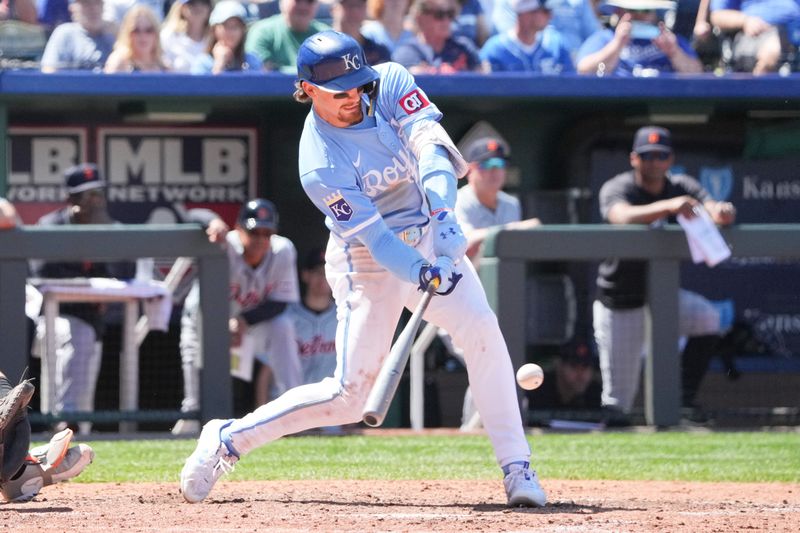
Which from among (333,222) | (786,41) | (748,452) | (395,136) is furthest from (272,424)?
(786,41)

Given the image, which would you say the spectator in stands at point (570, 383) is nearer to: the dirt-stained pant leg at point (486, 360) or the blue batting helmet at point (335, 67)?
the dirt-stained pant leg at point (486, 360)

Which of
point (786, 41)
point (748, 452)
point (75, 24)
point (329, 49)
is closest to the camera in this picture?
point (329, 49)

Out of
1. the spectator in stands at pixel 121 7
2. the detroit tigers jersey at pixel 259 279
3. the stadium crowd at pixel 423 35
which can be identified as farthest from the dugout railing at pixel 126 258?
the spectator in stands at pixel 121 7

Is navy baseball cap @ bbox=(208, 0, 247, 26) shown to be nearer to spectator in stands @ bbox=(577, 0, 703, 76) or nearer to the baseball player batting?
spectator in stands @ bbox=(577, 0, 703, 76)

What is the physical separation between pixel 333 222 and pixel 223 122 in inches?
198

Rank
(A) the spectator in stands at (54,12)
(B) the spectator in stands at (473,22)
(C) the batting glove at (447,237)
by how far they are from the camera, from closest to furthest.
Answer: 1. (C) the batting glove at (447,237)
2. (A) the spectator in stands at (54,12)
3. (B) the spectator in stands at (473,22)

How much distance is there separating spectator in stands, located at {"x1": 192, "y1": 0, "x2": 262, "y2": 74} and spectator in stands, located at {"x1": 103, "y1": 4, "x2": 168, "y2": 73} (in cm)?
36

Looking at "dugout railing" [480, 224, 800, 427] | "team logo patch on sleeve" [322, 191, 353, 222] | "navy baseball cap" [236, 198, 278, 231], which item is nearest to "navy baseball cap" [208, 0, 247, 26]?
"navy baseball cap" [236, 198, 278, 231]

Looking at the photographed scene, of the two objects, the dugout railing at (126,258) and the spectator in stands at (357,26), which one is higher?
the spectator in stands at (357,26)

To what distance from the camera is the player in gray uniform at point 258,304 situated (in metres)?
8.10

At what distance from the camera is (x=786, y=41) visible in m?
9.64

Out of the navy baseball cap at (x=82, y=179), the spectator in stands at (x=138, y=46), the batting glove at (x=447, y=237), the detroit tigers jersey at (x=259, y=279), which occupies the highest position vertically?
the spectator in stands at (x=138, y=46)

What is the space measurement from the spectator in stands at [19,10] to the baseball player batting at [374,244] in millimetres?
4800

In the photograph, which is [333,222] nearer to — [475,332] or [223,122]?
[475,332]
